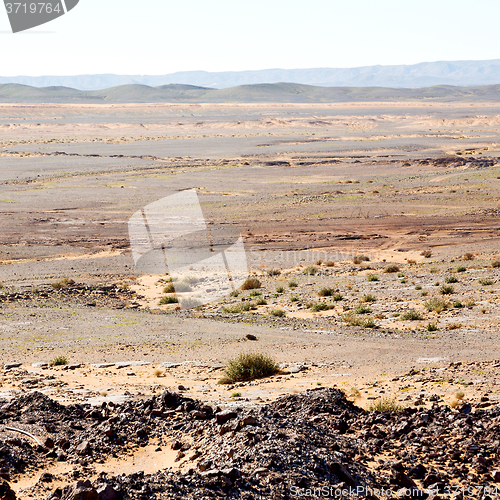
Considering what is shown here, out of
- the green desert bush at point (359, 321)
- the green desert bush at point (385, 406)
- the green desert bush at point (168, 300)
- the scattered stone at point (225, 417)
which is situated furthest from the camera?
the green desert bush at point (168, 300)

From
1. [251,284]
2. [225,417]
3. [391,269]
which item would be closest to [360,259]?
[391,269]

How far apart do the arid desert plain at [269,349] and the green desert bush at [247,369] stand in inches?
12.4

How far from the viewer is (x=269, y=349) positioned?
12.4 m

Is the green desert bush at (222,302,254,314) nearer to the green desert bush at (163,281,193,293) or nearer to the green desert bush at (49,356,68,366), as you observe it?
the green desert bush at (163,281,193,293)

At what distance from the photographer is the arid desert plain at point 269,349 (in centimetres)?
558

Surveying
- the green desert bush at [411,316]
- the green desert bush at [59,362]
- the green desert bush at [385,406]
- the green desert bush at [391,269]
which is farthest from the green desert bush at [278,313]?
the green desert bush at [385,406]

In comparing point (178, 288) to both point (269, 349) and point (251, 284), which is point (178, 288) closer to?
point (251, 284)

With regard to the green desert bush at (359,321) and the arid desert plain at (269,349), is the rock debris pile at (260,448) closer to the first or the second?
the arid desert plain at (269,349)

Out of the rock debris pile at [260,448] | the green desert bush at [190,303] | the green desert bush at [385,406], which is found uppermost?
the rock debris pile at [260,448]

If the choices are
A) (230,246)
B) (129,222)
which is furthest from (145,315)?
(129,222)

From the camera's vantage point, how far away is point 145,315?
653 inches

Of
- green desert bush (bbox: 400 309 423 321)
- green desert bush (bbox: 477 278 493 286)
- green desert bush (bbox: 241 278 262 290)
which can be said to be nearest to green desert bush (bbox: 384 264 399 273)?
green desert bush (bbox: 477 278 493 286)

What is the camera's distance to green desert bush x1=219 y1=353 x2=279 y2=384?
1018cm

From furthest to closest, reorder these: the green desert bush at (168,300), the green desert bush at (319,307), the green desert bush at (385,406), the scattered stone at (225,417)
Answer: the green desert bush at (168,300) < the green desert bush at (319,307) < the green desert bush at (385,406) < the scattered stone at (225,417)
